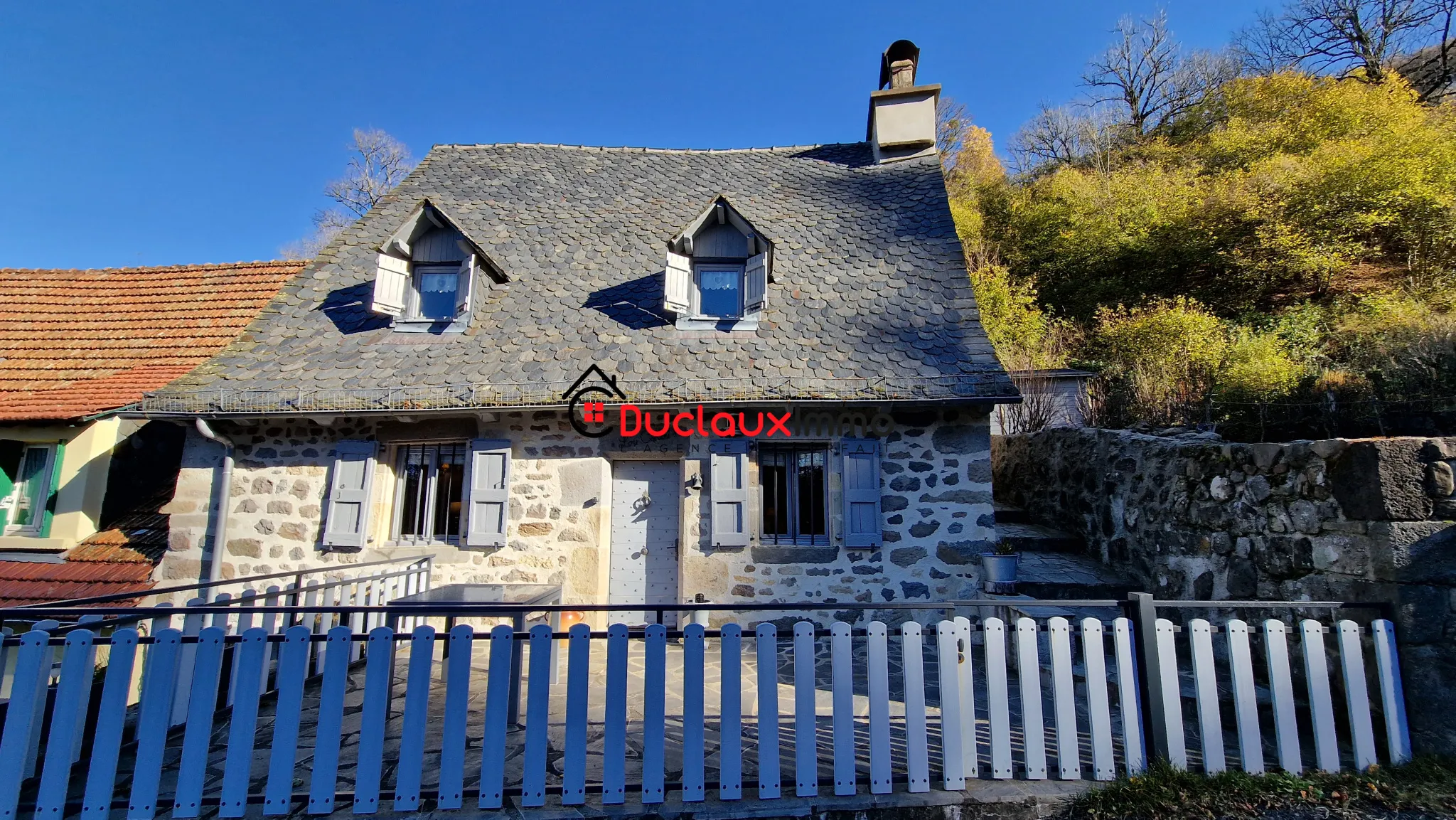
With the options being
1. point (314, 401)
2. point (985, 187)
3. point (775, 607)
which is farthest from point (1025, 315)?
point (314, 401)

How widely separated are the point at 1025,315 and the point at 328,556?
12.6 meters

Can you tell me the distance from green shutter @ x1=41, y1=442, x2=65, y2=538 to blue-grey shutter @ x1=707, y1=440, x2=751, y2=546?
25.9ft

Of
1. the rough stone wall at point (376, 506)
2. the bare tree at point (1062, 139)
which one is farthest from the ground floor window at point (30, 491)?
the bare tree at point (1062, 139)

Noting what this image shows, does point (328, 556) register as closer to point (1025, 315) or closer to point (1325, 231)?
point (1025, 315)

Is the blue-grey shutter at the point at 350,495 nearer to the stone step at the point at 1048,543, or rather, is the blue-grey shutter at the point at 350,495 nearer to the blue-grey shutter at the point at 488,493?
the blue-grey shutter at the point at 488,493

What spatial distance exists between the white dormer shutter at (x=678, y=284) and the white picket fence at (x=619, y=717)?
14.3 feet

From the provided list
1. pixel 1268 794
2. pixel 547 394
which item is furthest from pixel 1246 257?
pixel 547 394

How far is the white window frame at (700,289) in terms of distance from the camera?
6.80 metres

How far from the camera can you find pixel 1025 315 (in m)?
12.3

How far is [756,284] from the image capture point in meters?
6.87

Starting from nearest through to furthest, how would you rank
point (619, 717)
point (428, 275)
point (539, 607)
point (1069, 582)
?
point (619, 717) < point (539, 607) < point (1069, 582) < point (428, 275)

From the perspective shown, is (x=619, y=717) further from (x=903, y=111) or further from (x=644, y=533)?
(x=903, y=111)

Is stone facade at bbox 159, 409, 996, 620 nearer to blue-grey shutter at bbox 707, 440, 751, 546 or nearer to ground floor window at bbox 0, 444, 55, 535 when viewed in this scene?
blue-grey shutter at bbox 707, 440, 751, 546

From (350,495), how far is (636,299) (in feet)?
12.4
